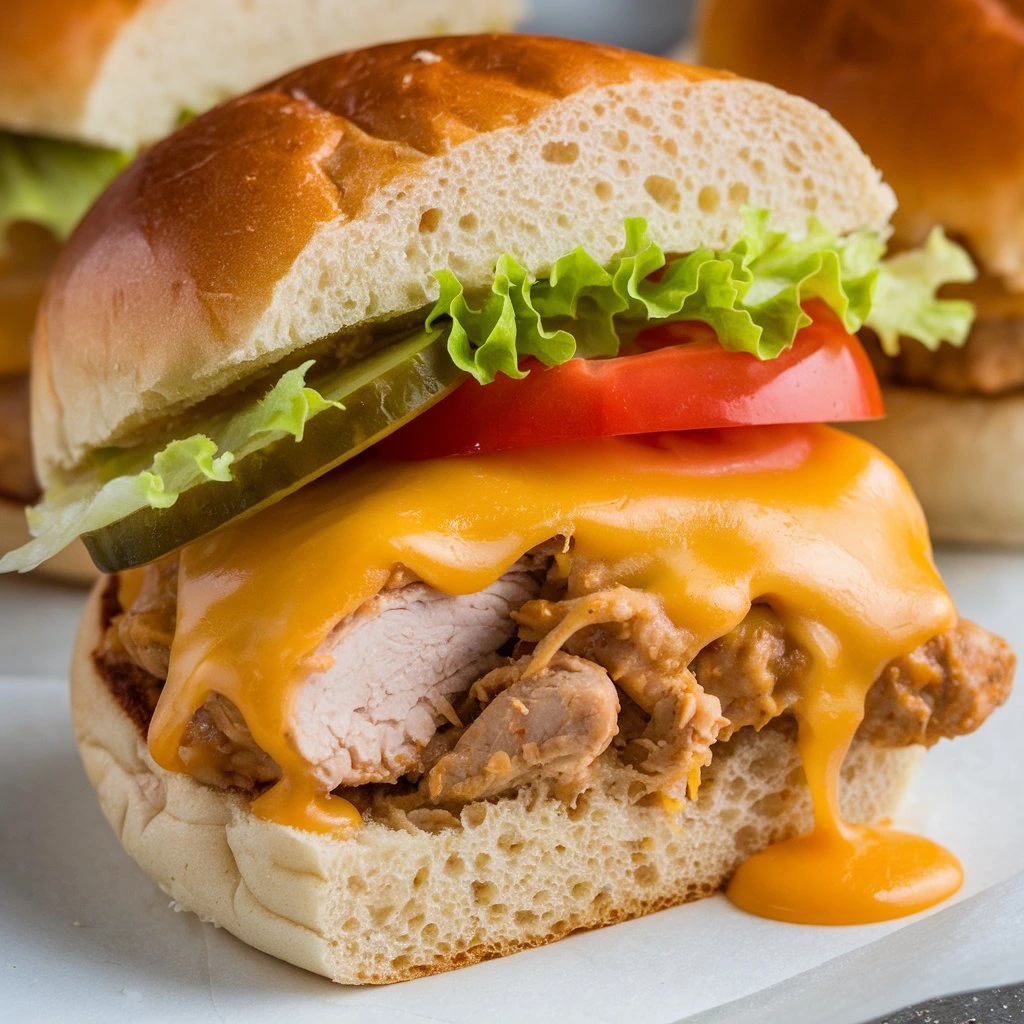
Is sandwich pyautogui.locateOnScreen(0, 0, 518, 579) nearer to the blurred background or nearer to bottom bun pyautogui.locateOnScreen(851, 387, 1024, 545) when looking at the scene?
bottom bun pyautogui.locateOnScreen(851, 387, 1024, 545)

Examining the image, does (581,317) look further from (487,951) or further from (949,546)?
(949,546)

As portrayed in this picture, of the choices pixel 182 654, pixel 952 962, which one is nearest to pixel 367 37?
pixel 182 654

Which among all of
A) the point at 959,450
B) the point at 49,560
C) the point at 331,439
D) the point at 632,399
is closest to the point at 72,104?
the point at 49,560

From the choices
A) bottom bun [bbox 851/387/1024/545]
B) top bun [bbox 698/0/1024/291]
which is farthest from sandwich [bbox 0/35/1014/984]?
bottom bun [bbox 851/387/1024/545]

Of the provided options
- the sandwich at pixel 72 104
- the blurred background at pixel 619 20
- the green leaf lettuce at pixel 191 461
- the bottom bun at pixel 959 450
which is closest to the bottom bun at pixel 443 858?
the green leaf lettuce at pixel 191 461

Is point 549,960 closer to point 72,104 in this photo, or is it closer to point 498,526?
point 498,526
